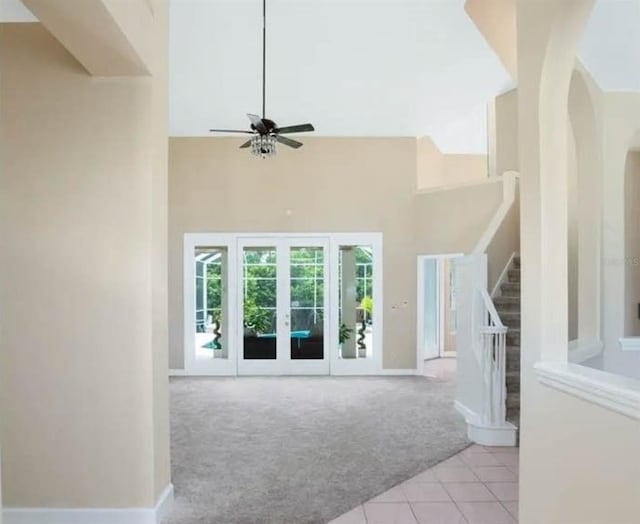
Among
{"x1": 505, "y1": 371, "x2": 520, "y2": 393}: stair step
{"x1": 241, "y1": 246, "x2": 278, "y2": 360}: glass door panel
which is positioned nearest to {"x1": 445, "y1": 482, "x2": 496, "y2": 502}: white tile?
{"x1": 505, "y1": 371, "x2": 520, "y2": 393}: stair step

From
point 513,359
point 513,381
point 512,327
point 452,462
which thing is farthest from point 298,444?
point 512,327

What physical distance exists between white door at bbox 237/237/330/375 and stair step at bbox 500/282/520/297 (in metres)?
2.75

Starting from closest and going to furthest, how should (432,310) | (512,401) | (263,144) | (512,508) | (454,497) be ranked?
(512,508)
(454,497)
(263,144)
(512,401)
(432,310)

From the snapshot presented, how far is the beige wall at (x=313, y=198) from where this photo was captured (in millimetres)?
7836

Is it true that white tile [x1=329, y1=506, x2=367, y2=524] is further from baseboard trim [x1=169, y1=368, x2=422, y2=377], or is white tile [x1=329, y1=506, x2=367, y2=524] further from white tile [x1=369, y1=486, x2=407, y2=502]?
baseboard trim [x1=169, y1=368, x2=422, y2=377]

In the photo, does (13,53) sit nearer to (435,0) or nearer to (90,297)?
(90,297)

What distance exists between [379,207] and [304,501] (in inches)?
206

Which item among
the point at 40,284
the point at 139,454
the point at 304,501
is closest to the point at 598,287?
the point at 304,501

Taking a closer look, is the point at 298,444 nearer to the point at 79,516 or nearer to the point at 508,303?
the point at 79,516

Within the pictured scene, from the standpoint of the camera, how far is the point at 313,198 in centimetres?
786

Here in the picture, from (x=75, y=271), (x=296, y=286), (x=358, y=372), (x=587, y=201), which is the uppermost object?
(x=587, y=201)

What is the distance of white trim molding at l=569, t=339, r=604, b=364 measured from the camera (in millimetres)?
3593

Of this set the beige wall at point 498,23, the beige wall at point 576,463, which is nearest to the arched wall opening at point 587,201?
the beige wall at point 498,23

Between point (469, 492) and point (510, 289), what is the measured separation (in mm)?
3316
